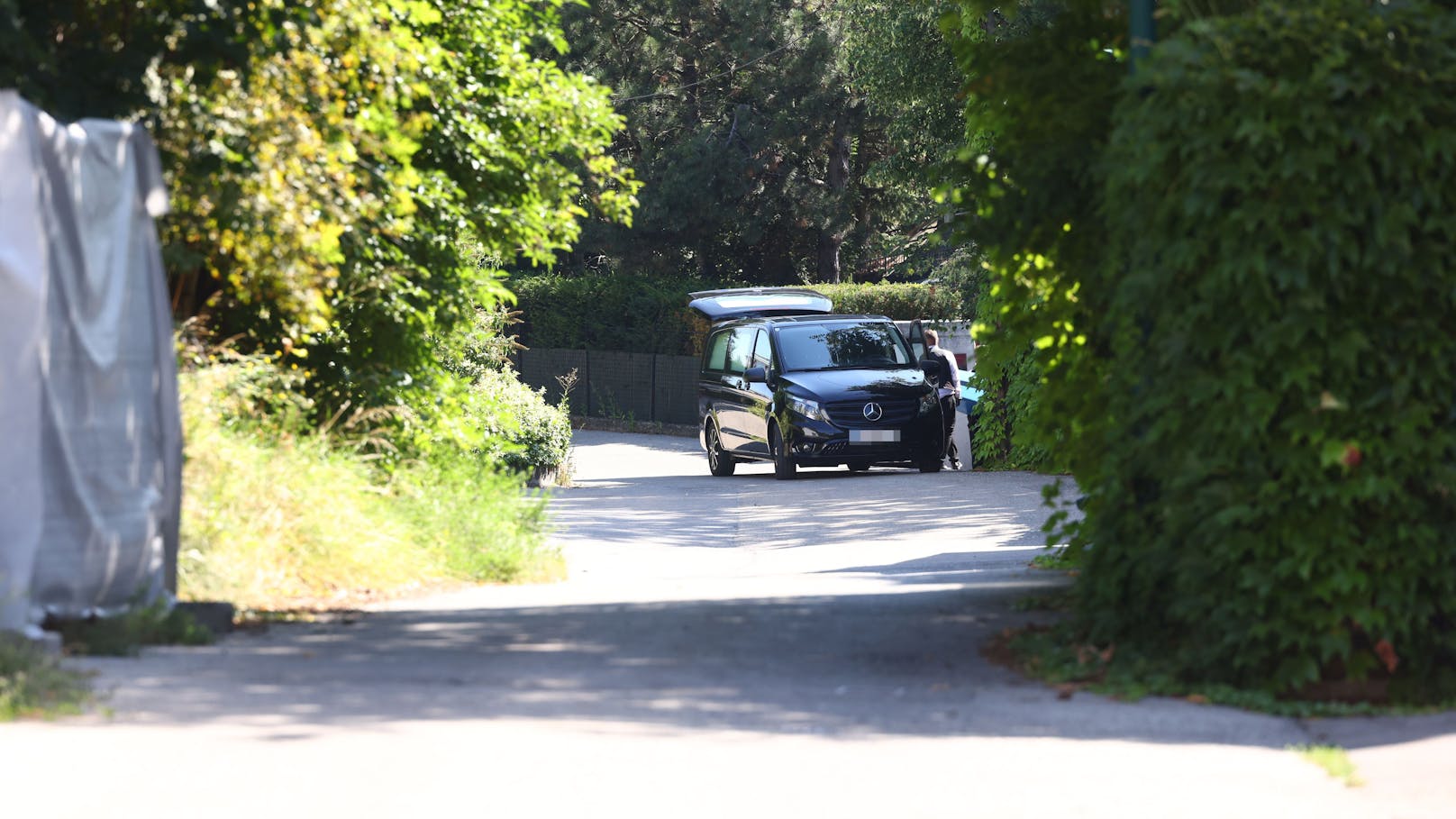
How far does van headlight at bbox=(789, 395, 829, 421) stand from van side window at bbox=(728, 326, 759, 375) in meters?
1.76

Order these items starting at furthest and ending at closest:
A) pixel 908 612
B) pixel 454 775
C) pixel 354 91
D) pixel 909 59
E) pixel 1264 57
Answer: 1. pixel 909 59
2. pixel 354 91
3. pixel 908 612
4. pixel 1264 57
5. pixel 454 775

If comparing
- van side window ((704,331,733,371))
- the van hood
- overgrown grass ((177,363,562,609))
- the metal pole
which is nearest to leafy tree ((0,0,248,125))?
overgrown grass ((177,363,562,609))

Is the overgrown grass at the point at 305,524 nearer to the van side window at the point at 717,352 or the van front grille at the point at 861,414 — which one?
the van front grille at the point at 861,414

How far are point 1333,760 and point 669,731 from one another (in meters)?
2.20

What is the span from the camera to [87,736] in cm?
561

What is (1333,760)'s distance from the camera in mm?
5809

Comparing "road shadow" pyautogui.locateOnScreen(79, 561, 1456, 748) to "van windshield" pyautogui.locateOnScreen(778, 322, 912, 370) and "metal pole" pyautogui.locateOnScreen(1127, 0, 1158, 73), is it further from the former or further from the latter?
"van windshield" pyautogui.locateOnScreen(778, 322, 912, 370)

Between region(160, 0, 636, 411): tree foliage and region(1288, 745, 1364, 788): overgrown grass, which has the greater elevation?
region(160, 0, 636, 411): tree foliage

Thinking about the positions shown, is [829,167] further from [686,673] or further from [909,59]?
[686,673]

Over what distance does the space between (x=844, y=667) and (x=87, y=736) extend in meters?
3.07

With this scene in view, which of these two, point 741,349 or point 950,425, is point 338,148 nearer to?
point 950,425

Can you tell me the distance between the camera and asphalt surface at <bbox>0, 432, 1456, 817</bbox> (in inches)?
204

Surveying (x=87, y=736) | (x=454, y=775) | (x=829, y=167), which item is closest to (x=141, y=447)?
(x=87, y=736)

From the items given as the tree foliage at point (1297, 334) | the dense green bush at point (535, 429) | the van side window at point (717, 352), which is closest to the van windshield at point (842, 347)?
the van side window at point (717, 352)
